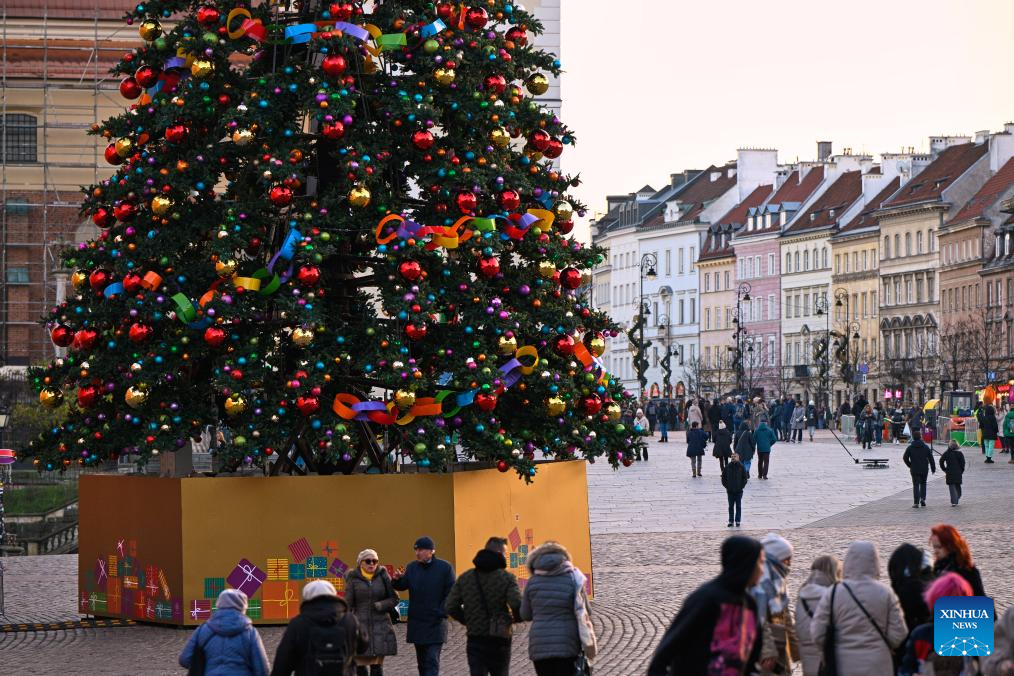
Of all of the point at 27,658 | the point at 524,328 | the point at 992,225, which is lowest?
the point at 27,658

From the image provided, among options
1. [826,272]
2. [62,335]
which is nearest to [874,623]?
[62,335]

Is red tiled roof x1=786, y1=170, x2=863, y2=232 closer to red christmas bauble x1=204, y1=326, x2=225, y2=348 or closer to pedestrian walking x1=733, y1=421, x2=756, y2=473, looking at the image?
pedestrian walking x1=733, y1=421, x2=756, y2=473

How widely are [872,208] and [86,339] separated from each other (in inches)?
4580

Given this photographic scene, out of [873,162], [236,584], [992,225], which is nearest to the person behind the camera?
[236,584]

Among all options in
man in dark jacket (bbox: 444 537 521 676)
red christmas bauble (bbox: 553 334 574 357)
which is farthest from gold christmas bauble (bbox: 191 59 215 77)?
man in dark jacket (bbox: 444 537 521 676)

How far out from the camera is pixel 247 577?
20250 millimetres

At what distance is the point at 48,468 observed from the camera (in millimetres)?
21016

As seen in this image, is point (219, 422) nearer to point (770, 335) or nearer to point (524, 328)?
point (524, 328)

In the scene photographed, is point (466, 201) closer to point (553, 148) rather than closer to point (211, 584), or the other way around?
point (553, 148)

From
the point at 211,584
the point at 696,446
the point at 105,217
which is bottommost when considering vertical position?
the point at 211,584

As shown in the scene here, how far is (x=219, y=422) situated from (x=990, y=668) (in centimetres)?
1234

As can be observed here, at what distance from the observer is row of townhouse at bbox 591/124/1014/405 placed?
11306 centimetres

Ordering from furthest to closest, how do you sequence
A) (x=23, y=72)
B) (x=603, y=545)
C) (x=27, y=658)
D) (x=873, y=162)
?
(x=873, y=162) → (x=23, y=72) → (x=603, y=545) → (x=27, y=658)

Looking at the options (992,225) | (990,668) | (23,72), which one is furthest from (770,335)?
(990,668)
